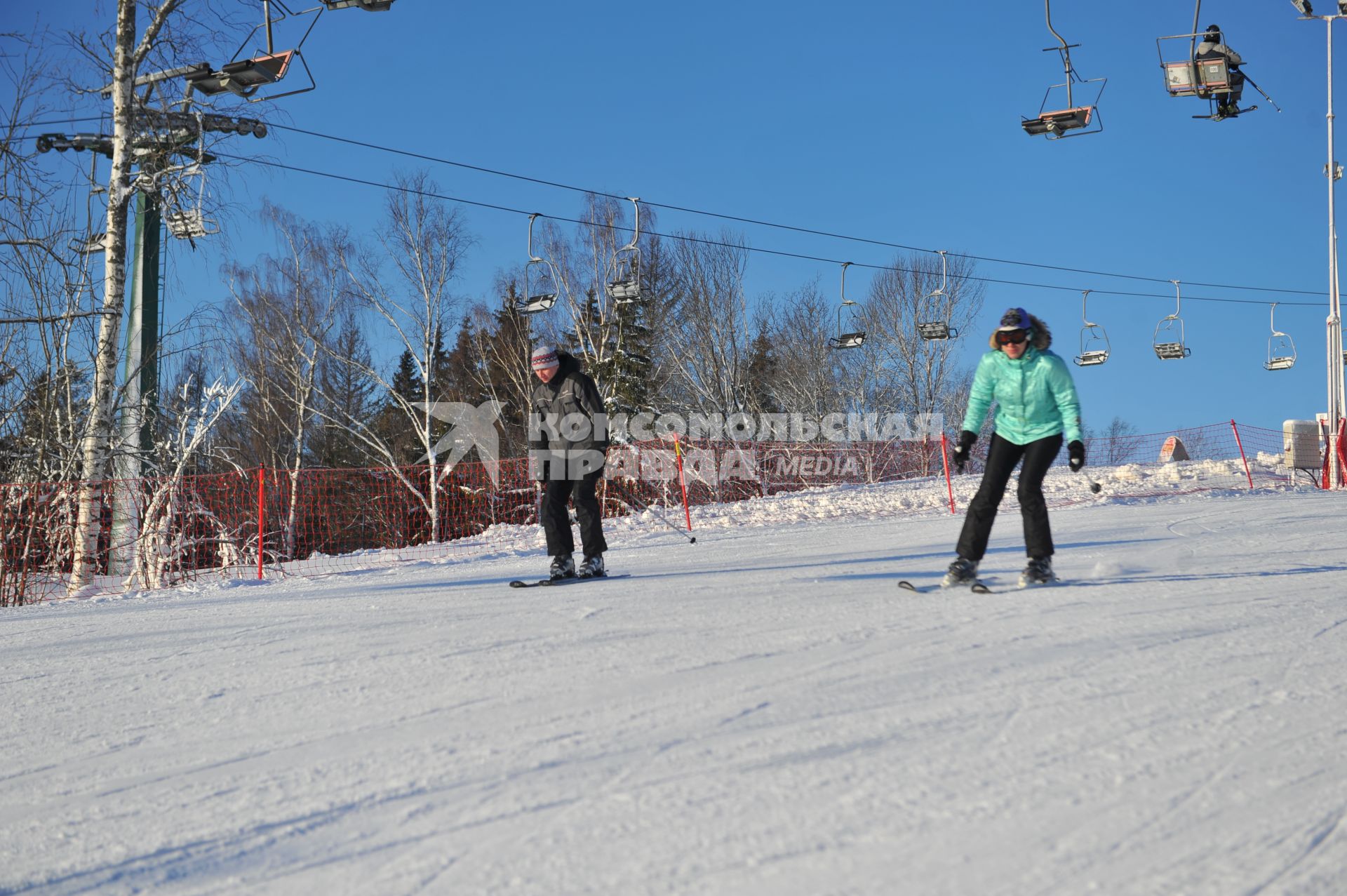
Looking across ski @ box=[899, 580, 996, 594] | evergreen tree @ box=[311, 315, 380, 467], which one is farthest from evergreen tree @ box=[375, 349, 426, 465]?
ski @ box=[899, 580, 996, 594]

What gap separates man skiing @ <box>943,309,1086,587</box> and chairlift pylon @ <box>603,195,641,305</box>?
12.7m

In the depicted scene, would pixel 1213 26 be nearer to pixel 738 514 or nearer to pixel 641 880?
pixel 738 514

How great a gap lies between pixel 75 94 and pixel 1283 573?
12496 millimetres

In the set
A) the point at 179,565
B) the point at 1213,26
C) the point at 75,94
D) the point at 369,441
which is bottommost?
the point at 179,565

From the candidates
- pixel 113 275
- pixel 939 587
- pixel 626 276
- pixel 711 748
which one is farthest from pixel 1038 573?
pixel 626 276

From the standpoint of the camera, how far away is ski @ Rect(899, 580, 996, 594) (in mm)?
5004

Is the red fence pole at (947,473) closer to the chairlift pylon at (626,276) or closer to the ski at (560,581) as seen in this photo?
the chairlift pylon at (626,276)

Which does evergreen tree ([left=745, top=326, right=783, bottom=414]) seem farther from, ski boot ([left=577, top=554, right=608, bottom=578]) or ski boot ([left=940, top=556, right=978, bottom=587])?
ski boot ([left=940, top=556, right=978, bottom=587])

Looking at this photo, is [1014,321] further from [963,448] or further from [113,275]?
[113,275]

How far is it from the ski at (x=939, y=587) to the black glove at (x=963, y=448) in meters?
0.63

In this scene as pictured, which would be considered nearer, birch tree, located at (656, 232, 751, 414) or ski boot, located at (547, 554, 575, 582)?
ski boot, located at (547, 554, 575, 582)

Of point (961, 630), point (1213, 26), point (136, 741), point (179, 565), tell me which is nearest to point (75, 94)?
point (179, 565)

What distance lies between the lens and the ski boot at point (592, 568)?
22.0 feet

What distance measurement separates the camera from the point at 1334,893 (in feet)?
5.76
